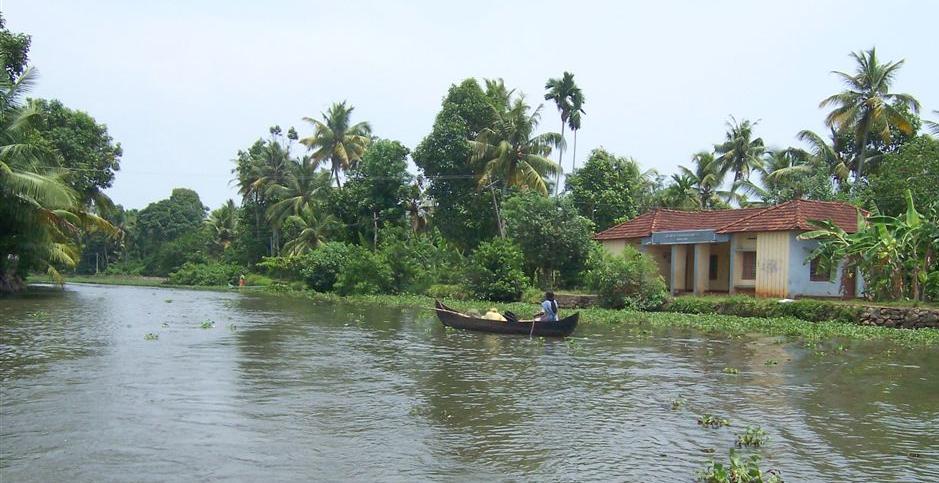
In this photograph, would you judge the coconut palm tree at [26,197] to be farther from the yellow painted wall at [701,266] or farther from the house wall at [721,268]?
the house wall at [721,268]

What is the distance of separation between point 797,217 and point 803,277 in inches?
83.7

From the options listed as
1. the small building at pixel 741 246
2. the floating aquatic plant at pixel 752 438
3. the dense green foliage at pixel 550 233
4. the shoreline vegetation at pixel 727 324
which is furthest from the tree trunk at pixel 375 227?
the floating aquatic plant at pixel 752 438

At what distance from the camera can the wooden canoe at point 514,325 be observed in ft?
68.5

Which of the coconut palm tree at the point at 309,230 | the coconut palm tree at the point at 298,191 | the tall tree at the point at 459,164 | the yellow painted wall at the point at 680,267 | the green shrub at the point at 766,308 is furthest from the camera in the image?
the coconut palm tree at the point at 298,191

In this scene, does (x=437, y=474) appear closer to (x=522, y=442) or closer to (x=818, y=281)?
(x=522, y=442)

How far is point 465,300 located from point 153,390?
23580 millimetres

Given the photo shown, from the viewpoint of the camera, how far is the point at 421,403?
12.0 metres

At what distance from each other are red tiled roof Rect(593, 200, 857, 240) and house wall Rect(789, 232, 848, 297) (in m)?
0.83

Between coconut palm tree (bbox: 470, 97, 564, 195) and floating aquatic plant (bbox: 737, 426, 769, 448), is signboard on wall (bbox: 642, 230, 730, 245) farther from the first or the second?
floating aquatic plant (bbox: 737, 426, 769, 448)

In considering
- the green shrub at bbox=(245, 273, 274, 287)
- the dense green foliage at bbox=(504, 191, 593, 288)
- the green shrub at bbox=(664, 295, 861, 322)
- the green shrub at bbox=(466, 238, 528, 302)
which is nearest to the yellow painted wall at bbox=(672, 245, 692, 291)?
the dense green foliage at bbox=(504, 191, 593, 288)

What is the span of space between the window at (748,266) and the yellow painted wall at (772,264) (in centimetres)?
184

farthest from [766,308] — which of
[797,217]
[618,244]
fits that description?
[618,244]

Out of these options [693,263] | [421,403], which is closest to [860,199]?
[693,263]

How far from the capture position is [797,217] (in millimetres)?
27625
